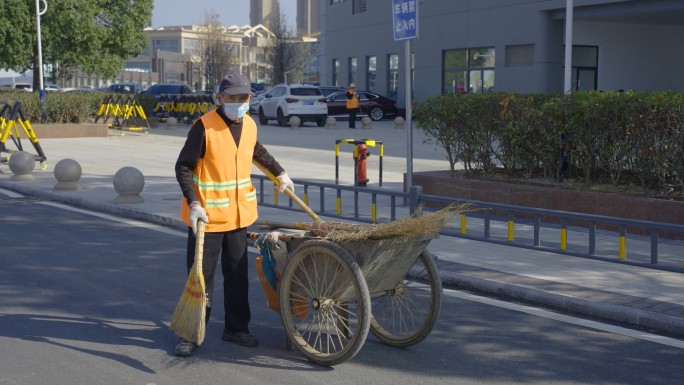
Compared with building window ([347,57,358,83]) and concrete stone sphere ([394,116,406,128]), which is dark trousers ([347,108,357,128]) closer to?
concrete stone sphere ([394,116,406,128])

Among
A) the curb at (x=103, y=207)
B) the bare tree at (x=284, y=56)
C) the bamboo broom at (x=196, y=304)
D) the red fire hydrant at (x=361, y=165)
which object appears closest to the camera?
the bamboo broom at (x=196, y=304)

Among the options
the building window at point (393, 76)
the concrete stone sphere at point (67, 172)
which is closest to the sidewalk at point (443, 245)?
the concrete stone sphere at point (67, 172)

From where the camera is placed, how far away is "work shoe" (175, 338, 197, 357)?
6.44 metres

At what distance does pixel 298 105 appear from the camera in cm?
3412

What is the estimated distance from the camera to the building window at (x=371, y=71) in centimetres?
4591

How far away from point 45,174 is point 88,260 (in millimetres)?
8959

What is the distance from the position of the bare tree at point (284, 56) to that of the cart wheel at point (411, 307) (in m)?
65.4

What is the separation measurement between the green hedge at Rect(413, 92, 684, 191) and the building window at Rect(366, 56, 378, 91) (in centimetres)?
3194

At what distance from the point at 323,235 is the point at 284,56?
70332 millimetres

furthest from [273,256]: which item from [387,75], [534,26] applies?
[387,75]

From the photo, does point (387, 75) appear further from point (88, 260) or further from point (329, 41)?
point (88, 260)

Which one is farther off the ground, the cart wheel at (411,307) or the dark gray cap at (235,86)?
the dark gray cap at (235,86)

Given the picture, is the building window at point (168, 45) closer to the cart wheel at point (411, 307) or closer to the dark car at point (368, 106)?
the dark car at point (368, 106)

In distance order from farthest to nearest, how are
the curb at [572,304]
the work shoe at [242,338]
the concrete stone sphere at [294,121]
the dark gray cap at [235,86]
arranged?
1. the concrete stone sphere at [294,121]
2. the curb at [572,304]
3. the work shoe at [242,338]
4. the dark gray cap at [235,86]
